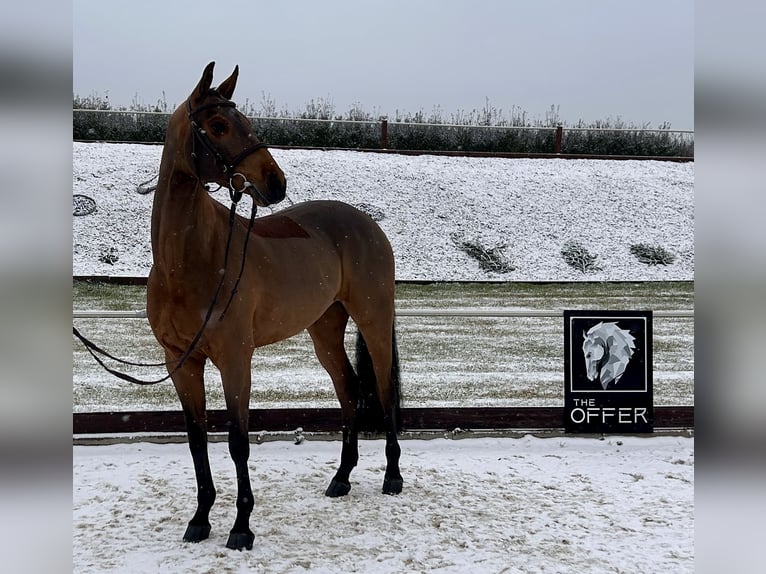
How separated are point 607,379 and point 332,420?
84.6 inches

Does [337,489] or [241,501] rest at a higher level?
[241,501]

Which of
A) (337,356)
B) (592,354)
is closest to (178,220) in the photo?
(337,356)

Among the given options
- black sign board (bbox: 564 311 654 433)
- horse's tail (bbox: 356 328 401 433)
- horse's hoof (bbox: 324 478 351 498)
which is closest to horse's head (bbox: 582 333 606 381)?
black sign board (bbox: 564 311 654 433)

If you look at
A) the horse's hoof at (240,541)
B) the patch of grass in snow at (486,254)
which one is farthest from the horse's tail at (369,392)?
the patch of grass in snow at (486,254)

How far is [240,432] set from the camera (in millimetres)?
3301

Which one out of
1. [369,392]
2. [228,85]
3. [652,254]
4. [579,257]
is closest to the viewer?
[228,85]

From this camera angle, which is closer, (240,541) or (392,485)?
(240,541)

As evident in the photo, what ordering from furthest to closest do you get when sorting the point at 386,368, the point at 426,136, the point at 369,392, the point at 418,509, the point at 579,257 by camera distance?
the point at 426,136 < the point at 579,257 < the point at 369,392 < the point at 386,368 < the point at 418,509

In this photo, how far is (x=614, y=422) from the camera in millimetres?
5121

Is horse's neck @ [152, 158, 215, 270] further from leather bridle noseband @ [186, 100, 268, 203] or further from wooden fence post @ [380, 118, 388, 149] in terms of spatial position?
wooden fence post @ [380, 118, 388, 149]

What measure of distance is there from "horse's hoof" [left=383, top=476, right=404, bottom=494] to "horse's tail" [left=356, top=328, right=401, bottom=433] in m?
0.45

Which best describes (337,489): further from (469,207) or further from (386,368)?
(469,207)

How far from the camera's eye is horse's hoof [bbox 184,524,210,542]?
3.33 meters

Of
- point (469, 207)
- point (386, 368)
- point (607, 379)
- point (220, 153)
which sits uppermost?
point (469, 207)
